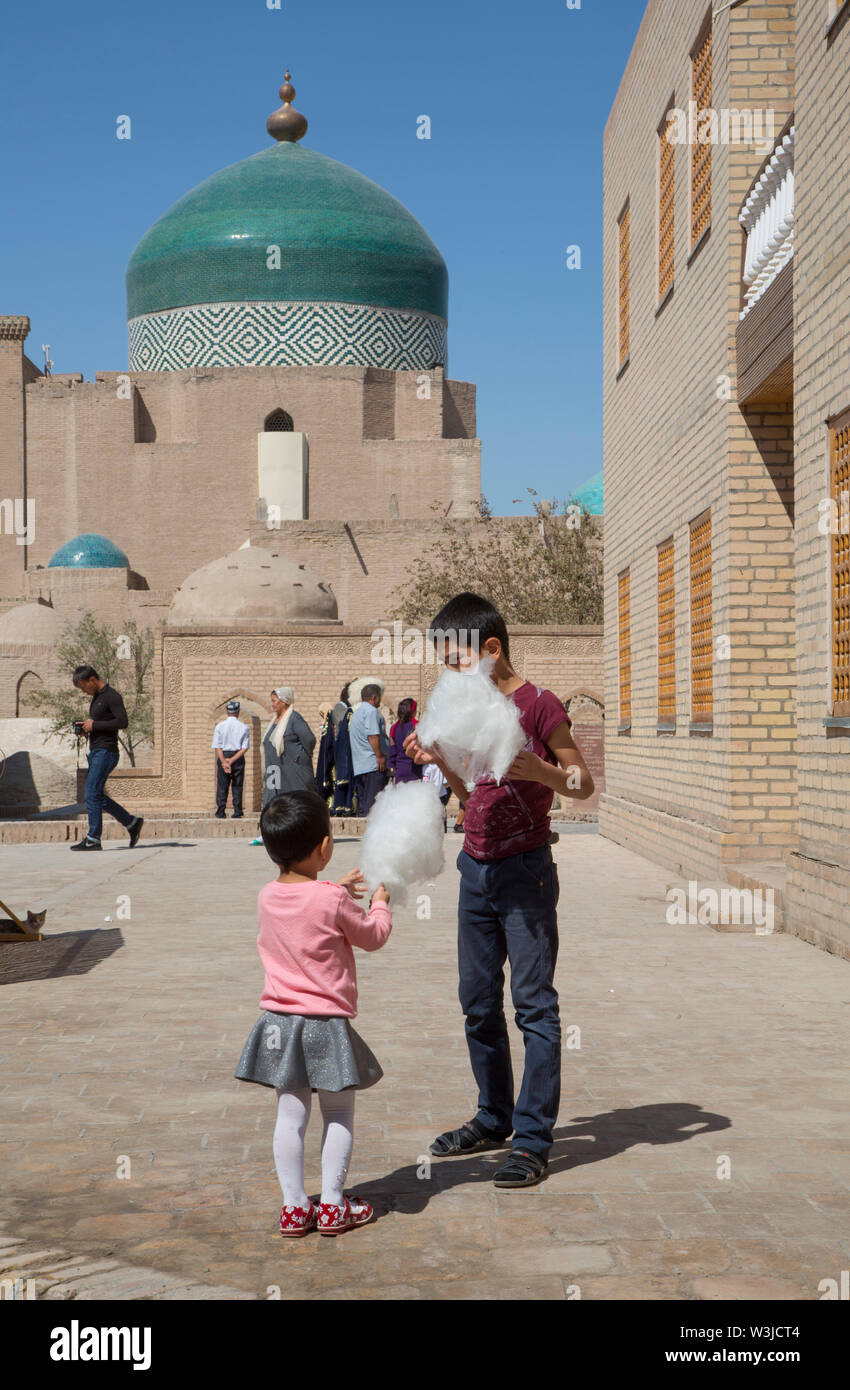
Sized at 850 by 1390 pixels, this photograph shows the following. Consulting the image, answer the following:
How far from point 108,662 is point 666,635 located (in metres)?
33.2

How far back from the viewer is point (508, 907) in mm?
4188

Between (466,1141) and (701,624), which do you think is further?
(701,624)

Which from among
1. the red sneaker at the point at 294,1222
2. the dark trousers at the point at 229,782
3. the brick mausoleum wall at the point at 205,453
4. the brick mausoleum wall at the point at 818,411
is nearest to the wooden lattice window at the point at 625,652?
the dark trousers at the point at 229,782

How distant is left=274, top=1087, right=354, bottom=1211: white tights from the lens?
11.7 feet

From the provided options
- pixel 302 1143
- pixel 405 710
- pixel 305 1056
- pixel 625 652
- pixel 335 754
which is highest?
pixel 625 652

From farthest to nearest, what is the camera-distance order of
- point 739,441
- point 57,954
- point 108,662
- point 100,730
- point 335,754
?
point 108,662, point 335,754, point 100,730, point 739,441, point 57,954

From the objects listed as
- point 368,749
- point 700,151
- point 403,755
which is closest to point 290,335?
point 368,749

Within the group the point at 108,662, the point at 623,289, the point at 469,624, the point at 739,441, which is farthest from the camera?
the point at 108,662

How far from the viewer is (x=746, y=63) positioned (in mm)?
A: 10344

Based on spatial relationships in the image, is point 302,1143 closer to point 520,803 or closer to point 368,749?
point 520,803

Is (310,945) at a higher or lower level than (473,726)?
lower

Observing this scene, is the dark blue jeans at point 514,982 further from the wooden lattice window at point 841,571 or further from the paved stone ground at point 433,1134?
the wooden lattice window at point 841,571

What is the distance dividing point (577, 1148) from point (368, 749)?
10830 millimetres
